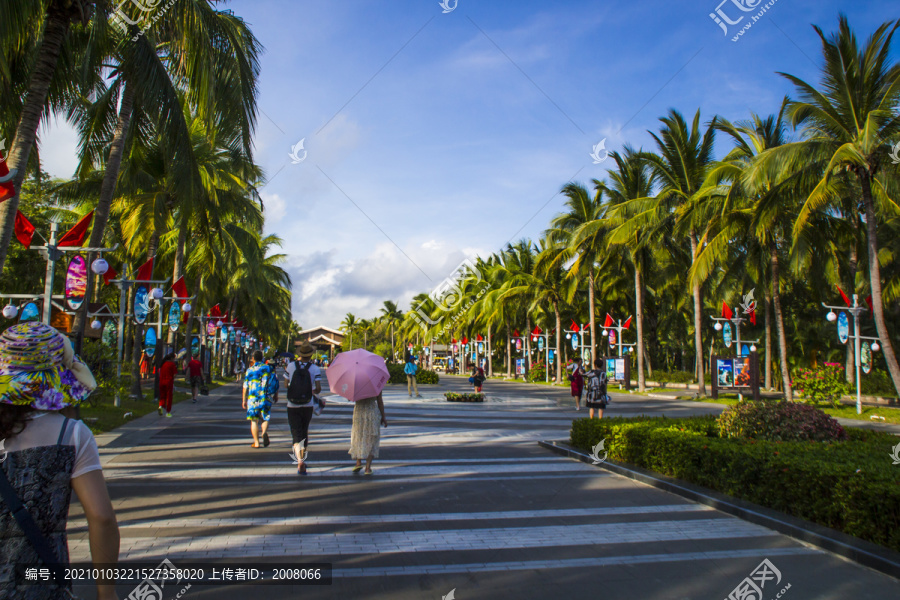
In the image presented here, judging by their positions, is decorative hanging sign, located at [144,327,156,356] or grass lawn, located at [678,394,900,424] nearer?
grass lawn, located at [678,394,900,424]

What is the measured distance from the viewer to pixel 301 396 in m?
9.64

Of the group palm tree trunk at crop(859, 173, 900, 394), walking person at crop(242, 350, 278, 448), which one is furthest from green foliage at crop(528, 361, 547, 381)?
walking person at crop(242, 350, 278, 448)

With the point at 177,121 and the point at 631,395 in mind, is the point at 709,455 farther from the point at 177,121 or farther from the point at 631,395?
the point at 631,395

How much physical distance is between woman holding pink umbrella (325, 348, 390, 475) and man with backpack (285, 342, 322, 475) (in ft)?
1.68

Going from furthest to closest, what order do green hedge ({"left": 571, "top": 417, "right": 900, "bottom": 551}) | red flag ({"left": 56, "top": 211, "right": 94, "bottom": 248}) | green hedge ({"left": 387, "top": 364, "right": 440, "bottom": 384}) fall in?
green hedge ({"left": 387, "top": 364, "right": 440, "bottom": 384}) < red flag ({"left": 56, "top": 211, "right": 94, "bottom": 248}) < green hedge ({"left": 571, "top": 417, "right": 900, "bottom": 551})

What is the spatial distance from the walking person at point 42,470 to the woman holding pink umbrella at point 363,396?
6625 mm

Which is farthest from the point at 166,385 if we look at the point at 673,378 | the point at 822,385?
the point at 673,378

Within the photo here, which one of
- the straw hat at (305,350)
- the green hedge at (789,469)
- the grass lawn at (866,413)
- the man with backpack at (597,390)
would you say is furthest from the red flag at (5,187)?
the grass lawn at (866,413)

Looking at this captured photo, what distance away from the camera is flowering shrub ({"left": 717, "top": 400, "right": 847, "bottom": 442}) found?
9148mm

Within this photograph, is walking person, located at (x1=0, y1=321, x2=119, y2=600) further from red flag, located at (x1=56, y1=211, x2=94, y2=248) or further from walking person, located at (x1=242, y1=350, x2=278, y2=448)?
red flag, located at (x1=56, y1=211, x2=94, y2=248)

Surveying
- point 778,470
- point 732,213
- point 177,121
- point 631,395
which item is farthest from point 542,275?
point 778,470

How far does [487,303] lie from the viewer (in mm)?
49844

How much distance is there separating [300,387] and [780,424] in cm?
731

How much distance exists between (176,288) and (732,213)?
21798 mm
